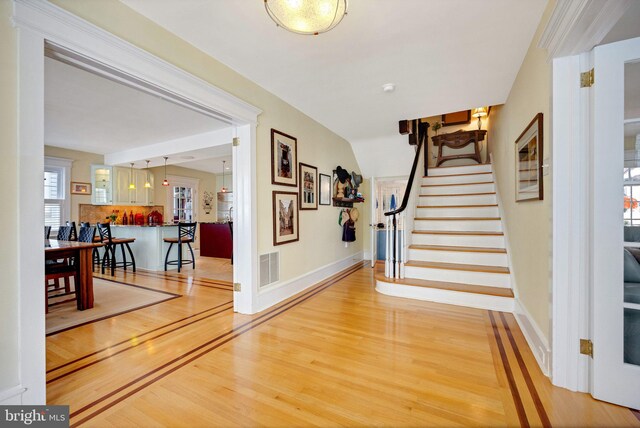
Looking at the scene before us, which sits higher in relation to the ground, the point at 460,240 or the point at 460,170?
the point at 460,170

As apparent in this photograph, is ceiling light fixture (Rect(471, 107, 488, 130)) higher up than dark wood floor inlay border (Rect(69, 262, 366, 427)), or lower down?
higher up

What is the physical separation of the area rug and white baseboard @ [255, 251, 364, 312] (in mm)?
1380

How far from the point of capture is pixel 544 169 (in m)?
1.84

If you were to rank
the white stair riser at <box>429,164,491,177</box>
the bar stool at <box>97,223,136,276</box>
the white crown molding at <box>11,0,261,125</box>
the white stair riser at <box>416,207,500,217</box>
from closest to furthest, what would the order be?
1. the white crown molding at <box>11,0,261,125</box>
2. the white stair riser at <box>416,207,500,217</box>
3. the bar stool at <box>97,223,136,276</box>
4. the white stair riser at <box>429,164,491,177</box>

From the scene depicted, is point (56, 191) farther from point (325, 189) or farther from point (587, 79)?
point (587, 79)

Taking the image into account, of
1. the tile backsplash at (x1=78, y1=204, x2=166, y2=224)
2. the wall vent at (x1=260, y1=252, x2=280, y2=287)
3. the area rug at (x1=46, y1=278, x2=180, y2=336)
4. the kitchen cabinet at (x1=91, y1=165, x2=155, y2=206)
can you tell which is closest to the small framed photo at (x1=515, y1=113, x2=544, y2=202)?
the wall vent at (x1=260, y1=252, x2=280, y2=287)

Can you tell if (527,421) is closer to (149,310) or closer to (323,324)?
(323,324)

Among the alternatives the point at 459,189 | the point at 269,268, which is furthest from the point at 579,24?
the point at 459,189

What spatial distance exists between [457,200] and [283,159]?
3.06 metres

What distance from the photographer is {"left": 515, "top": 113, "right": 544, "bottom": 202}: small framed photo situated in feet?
6.48

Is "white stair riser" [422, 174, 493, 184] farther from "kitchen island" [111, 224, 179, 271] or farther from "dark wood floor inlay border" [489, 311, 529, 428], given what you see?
"kitchen island" [111, 224, 179, 271]

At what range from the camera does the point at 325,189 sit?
461 centimetres

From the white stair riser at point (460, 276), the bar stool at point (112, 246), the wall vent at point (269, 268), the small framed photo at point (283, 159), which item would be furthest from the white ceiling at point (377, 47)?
the bar stool at point (112, 246)

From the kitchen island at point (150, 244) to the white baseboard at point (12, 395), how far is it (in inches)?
165
